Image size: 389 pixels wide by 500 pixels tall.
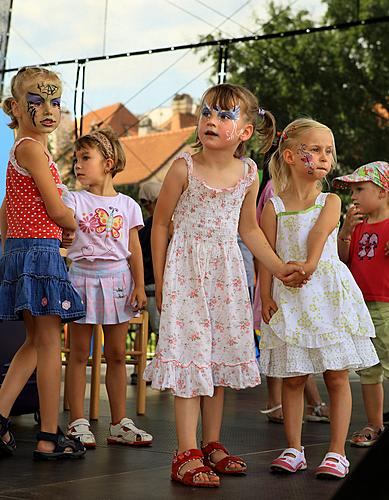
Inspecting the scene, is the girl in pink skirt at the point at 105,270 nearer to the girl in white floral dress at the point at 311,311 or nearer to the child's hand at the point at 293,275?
the girl in white floral dress at the point at 311,311

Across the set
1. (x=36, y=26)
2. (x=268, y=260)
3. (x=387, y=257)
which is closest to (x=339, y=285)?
(x=268, y=260)

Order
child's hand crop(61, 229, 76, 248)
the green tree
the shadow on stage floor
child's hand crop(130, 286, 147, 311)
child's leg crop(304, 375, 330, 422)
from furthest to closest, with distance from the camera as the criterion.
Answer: the green tree → child's leg crop(304, 375, 330, 422) → child's hand crop(130, 286, 147, 311) → child's hand crop(61, 229, 76, 248) → the shadow on stage floor

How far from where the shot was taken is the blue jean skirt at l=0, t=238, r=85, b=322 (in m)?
3.54

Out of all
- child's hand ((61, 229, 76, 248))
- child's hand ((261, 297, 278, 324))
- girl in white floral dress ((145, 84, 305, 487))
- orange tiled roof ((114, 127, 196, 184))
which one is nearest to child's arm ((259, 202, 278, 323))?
child's hand ((261, 297, 278, 324))

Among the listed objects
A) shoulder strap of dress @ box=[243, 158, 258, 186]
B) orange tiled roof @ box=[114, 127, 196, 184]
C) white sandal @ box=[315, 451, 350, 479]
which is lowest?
white sandal @ box=[315, 451, 350, 479]

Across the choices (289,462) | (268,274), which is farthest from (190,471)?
(268,274)

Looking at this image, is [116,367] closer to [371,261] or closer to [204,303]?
[204,303]

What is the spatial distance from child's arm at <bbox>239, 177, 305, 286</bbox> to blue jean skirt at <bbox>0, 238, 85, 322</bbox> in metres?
0.67

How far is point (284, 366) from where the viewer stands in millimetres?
3520

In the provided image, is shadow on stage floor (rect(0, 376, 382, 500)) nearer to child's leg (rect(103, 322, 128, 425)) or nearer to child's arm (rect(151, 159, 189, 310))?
child's leg (rect(103, 322, 128, 425))

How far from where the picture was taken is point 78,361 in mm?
4234

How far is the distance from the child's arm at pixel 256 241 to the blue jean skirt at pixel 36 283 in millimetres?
672

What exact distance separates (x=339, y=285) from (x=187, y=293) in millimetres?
578

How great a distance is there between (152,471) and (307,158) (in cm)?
129
